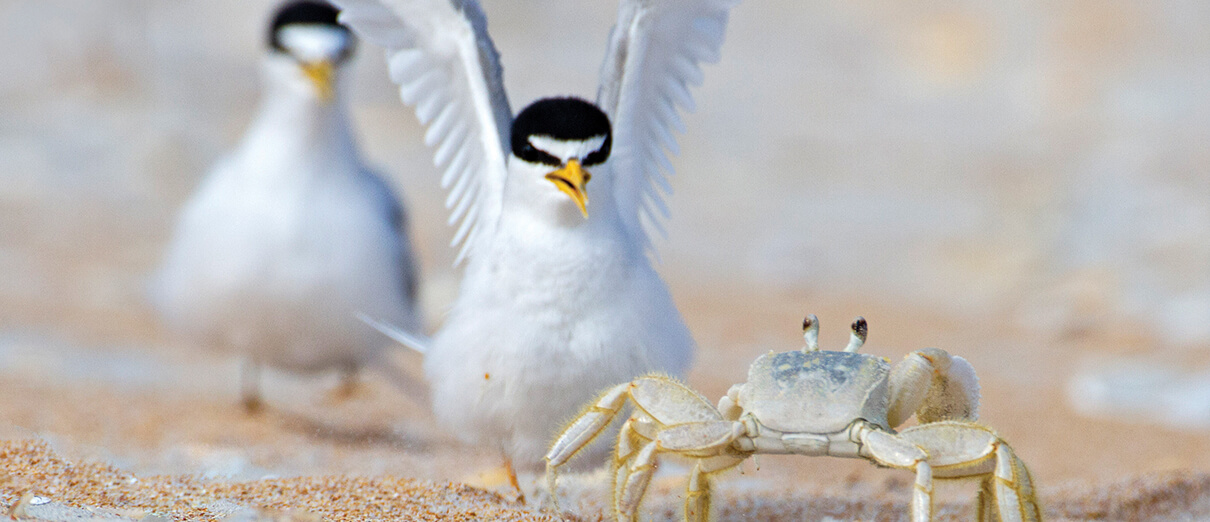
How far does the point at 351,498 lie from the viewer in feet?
10.6

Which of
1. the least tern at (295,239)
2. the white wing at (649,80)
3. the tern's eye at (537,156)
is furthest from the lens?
the least tern at (295,239)

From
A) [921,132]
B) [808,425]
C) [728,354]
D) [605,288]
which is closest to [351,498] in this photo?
[605,288]

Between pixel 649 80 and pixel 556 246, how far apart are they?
3.10ft

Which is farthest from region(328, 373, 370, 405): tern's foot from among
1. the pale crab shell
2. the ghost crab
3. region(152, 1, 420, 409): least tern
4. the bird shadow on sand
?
the pale crab shell

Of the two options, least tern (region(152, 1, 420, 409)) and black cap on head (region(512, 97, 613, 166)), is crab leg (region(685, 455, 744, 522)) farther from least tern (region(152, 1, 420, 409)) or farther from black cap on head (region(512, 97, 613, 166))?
least tern (region(152, 1, 420, 409))

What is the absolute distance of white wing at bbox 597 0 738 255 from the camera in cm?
425

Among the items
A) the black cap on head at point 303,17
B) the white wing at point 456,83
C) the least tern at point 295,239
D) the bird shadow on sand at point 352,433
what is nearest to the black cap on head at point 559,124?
the white wing at point 456,83

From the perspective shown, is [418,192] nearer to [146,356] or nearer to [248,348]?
[146,356]

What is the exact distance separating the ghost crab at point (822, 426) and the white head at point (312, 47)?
371cm

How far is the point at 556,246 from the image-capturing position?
12.3 ft

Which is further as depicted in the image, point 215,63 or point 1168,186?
point 215,63

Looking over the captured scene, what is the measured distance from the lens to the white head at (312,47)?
20.7ft

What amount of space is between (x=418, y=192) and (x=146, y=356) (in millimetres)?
6049

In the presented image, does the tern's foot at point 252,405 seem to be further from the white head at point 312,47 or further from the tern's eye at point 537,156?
the tern's eye at point 537,156
